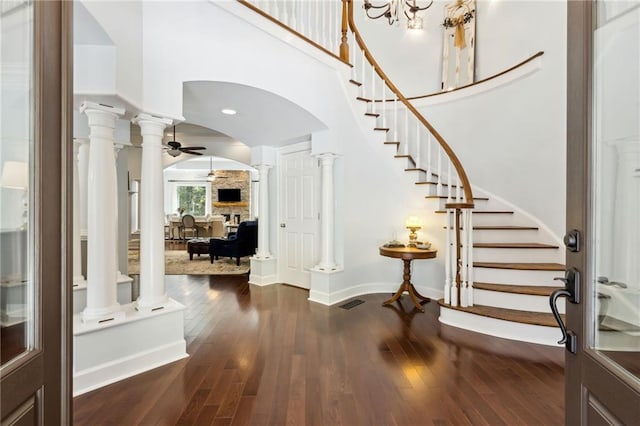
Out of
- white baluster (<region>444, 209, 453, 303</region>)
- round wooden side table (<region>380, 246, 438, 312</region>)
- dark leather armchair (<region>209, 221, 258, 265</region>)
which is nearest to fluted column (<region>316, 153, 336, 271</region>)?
round wooden side table (<region>380, 246, 438, 312</region>)

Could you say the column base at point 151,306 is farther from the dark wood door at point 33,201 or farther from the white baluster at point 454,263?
the white baluster at point 454,263

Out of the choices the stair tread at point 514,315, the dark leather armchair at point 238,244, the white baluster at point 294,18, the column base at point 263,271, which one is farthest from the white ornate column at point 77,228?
the stair tread at point 514,315

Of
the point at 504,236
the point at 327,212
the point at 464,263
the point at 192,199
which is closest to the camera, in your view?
the point at 464,263

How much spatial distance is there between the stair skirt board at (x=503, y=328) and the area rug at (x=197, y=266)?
150 inches

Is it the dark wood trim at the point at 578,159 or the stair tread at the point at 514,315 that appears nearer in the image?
the dark wood trim at the point at 578,159

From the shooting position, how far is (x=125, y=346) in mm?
2197

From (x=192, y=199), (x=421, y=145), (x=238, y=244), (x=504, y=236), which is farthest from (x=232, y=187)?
(x=504, y=236)

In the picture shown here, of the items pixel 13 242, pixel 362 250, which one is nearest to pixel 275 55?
pixel 362 250

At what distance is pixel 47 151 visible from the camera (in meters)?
0.78

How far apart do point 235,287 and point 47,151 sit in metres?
4.16

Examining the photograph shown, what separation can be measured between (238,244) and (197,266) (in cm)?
93

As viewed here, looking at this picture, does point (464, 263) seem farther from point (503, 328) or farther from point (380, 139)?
point (380, 139)

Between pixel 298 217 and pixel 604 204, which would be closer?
pixel 604 204

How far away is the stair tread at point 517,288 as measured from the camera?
2927 millimetres
